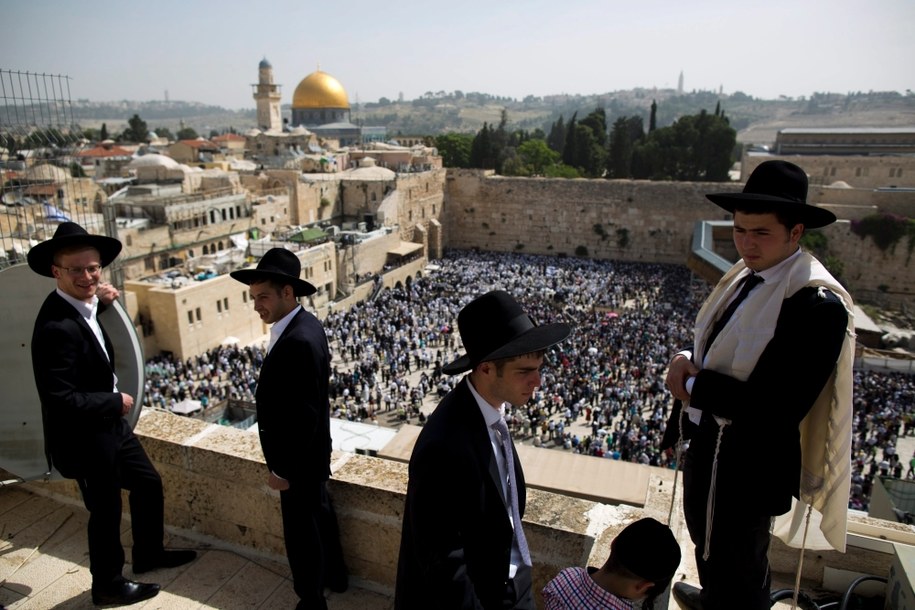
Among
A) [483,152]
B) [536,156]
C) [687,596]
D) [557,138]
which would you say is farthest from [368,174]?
[557,138]

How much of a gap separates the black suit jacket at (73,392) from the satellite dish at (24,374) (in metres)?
0.19

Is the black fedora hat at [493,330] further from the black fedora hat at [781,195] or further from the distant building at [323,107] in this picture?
the distant building at [323,107]

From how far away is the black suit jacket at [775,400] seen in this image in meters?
1.63

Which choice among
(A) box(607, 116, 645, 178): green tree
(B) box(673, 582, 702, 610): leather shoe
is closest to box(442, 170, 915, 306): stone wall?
(A) box(607, 116, 645, 178): green tree

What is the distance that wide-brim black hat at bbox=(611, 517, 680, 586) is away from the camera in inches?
66.4

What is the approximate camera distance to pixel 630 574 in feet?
5.61

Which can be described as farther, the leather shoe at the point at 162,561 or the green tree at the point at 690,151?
the green tree at the point at 690,151

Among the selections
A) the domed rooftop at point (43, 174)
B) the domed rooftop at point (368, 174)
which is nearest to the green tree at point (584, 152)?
the domed rooftop at point (368, 174)

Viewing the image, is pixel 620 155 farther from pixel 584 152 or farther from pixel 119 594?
pixel 119 594

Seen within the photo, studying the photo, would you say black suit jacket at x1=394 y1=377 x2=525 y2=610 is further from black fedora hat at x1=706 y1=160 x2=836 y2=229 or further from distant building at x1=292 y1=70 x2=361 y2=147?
distant building at x1=292 y1=70 x2=361 y2=147

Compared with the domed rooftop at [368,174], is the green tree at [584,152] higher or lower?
higher

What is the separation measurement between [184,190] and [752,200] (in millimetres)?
27739

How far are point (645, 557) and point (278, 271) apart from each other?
1782 millimetres

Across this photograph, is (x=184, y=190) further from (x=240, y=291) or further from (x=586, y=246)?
(x=586, y=246)
